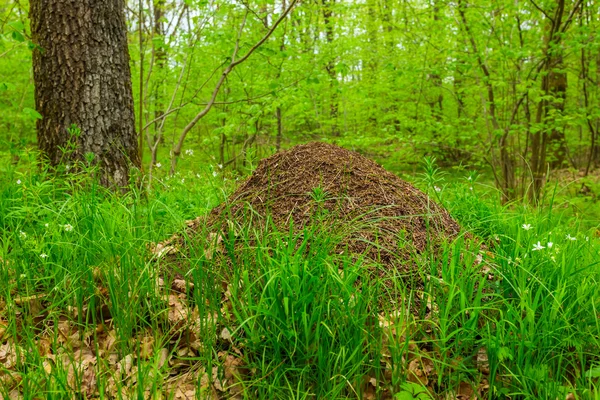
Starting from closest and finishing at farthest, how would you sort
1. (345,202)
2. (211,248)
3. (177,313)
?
(177,313) < (211,248) < (345,202)

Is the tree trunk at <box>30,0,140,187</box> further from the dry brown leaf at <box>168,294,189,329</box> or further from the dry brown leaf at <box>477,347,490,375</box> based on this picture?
the dry brown leaf at <box>477,347,490,375</box>

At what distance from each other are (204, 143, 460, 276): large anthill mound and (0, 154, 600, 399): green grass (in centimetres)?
15

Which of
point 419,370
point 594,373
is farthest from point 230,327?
point 594,373

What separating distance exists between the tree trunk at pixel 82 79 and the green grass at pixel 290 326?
1.62 metres

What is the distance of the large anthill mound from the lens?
7.55 ft

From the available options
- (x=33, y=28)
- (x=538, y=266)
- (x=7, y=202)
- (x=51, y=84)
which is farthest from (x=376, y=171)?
(x=33, y=28)

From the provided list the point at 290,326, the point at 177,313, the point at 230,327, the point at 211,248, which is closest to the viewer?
the point at 290,326

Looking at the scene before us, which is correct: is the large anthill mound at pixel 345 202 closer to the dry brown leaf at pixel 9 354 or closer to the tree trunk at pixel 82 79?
the dry brown leaf at pixel 9 354

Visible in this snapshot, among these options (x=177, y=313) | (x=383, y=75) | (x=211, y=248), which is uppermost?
(x=383, y=75)

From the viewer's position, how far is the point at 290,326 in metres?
1.69

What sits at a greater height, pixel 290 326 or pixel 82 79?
pixel 82 79

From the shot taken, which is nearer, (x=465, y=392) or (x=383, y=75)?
(x=465, y=392)

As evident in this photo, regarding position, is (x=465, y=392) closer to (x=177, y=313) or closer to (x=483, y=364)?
(x=483, y=364)

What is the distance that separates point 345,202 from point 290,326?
100cm
